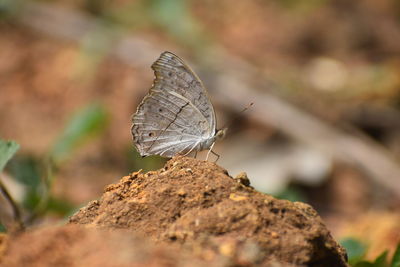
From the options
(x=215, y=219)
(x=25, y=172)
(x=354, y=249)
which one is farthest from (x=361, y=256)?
(x=25, y=172)

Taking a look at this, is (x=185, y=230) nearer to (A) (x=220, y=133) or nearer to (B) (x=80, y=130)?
(A) (x=220, y=133)

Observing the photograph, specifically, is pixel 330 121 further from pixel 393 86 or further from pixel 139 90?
pixel 139 90

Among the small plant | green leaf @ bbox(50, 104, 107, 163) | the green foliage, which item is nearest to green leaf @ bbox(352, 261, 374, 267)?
the green foliage

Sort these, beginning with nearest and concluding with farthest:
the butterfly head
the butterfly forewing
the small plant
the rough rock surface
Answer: the rough rock surface → the butterfly forewing → the butterfly head → the small plant

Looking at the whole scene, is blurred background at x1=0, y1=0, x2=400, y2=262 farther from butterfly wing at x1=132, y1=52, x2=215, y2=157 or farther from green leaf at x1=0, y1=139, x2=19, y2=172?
green leaf at x1=0, y1=139, x2=19, y2=172

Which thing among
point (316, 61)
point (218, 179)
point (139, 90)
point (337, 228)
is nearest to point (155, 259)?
point (218, 179)

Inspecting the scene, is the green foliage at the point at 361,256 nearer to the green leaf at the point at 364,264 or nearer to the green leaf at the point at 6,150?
the green leaf at the point at 364,264
